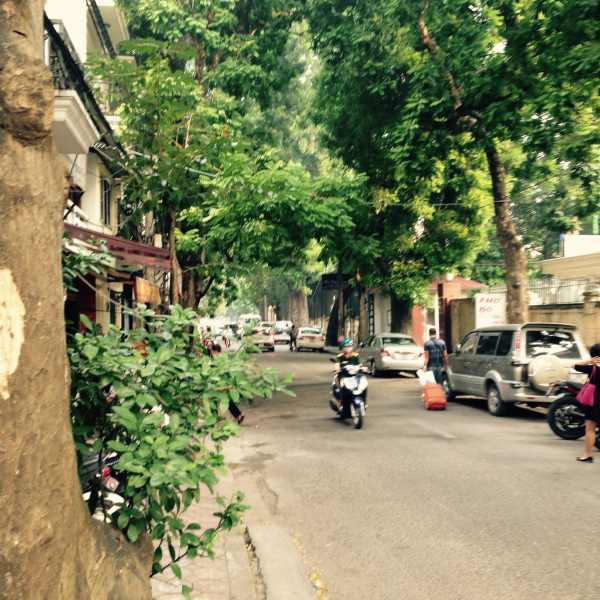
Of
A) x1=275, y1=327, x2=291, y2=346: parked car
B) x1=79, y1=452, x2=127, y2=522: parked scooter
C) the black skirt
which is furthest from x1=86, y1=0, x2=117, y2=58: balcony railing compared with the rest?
x1=275, y1=327, x2=291, y2=346: parked car

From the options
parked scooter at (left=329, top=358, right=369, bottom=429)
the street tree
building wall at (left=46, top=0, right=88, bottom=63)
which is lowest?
parked scooter at (left=329, top=358, right=369, bottom=429)

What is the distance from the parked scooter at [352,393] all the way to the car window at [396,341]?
11.7m

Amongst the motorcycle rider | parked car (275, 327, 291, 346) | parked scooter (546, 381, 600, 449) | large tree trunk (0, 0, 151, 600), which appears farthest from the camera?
parked car (275, 327, 291, 346)

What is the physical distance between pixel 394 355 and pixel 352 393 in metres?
11.8

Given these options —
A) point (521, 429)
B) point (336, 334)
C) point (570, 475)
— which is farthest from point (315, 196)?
point (336, 334)

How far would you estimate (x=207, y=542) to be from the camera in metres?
3.60

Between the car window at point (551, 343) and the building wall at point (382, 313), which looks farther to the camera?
the building wall at point (382, 313)

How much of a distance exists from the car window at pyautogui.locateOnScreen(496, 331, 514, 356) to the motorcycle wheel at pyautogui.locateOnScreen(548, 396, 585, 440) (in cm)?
278

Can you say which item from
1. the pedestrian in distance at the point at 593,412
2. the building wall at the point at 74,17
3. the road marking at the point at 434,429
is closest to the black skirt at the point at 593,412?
the pedestrian in distance at the point at 593,412

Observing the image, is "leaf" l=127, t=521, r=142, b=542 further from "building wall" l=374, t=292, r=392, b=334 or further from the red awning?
"building wall" l=374, t=292, r=392, b=334

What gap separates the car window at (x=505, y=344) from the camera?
14320 mm

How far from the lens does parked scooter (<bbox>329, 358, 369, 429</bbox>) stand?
1275 cm

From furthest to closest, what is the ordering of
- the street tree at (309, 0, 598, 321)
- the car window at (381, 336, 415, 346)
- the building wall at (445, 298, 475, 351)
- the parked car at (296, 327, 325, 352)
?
the parked car at (296, 327, 325, 352), the building wall at (445, 298, 475, 351), the car window at (381, 336, 415, 346), the street tree at (309, 0, 598, 321)

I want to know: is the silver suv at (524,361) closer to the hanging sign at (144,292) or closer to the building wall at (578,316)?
the building wall at (578,316)
